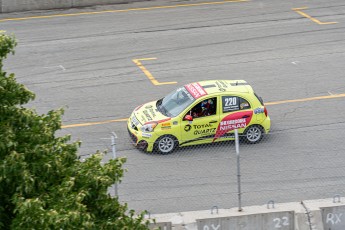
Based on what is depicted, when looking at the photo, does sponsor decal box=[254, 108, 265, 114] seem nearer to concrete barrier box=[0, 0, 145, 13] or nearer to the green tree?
the green tree

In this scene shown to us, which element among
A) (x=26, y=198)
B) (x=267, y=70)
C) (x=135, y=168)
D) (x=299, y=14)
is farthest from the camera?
(x=299, y=14)

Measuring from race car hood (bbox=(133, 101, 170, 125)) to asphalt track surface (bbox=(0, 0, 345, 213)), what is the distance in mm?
629

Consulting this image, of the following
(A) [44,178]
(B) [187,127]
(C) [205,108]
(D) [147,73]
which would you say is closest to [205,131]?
(B) [187,127]

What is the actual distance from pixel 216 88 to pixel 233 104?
22.7 inches

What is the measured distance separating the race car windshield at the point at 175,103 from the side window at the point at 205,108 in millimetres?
186

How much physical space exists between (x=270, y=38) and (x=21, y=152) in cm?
1665

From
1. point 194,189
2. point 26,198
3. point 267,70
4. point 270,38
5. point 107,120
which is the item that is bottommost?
point 26,198

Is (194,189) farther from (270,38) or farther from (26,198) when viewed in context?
(270,38)

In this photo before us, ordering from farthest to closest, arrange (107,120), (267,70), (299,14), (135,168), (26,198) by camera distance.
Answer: (299,14) < (267,70) < (107,120) < (135,168) < (26,198)

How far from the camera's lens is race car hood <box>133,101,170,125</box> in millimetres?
18859

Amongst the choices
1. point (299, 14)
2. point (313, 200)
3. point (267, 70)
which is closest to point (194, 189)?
point (313, 200)

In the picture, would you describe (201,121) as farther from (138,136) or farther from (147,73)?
(147,73)

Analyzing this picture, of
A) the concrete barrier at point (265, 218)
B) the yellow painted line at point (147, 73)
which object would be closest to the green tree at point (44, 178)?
the concrete barrier at point (265, 218)

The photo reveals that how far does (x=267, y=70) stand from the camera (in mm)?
23641
